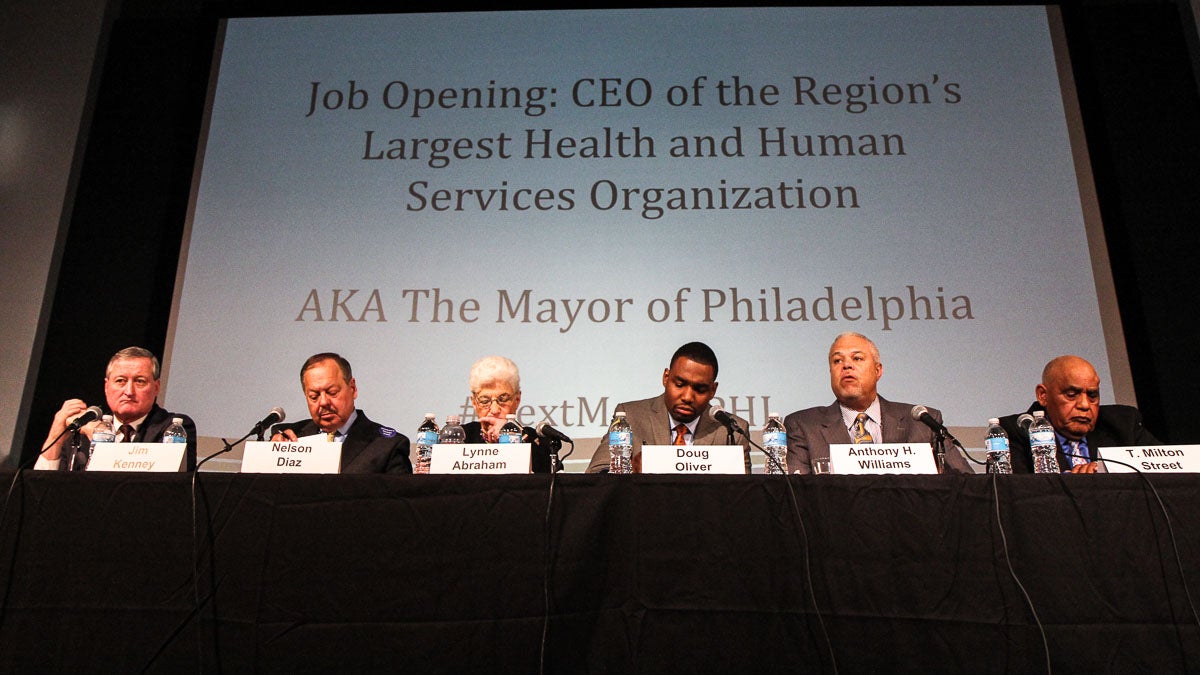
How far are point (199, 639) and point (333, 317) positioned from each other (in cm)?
237

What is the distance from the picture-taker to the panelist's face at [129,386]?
324cm

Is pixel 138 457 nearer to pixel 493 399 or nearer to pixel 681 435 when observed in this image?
pixel 493 399

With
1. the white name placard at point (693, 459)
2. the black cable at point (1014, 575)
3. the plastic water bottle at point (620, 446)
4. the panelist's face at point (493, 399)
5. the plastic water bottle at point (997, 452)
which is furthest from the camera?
the panelist's face at point (493, 399)

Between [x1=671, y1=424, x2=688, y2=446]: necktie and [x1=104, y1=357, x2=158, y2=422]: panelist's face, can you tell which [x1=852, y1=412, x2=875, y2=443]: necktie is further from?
[x1=104, y1=357, x2=158, y2=422]: panelist's face

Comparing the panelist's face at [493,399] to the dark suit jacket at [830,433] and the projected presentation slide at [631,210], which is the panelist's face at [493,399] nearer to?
the projected presentation slide at [631,210]

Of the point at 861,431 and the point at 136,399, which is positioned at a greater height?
the point at 136,399

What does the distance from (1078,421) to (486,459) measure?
7.43ft

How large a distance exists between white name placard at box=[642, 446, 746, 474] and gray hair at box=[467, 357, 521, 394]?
1.47 meters

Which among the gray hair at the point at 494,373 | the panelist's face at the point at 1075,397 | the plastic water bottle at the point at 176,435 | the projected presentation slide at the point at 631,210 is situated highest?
the projected presentation slide at the point at 631,210

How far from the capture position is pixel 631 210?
4.19 metres

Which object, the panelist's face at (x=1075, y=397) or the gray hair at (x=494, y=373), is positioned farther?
the gray hair at (x=494, y=373)

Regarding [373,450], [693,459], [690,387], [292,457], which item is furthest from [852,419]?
[292,457]

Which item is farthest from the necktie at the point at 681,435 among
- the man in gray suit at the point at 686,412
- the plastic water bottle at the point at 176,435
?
the plastic water bottle at the point at 176,435

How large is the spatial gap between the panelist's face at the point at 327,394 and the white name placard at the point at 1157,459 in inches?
96.4
